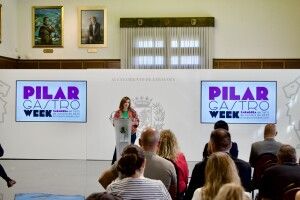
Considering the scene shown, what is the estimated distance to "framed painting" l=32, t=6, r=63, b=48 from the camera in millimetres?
19031

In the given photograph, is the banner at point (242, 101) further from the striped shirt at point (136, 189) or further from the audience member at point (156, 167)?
→ the striped shirt at point (136, 189)

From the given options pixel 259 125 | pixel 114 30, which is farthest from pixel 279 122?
pixel 114 30

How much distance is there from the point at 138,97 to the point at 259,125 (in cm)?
320

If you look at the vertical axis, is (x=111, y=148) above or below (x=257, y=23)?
below

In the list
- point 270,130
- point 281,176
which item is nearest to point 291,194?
point 281,176

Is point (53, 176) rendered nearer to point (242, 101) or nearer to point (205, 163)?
point (242, 101)

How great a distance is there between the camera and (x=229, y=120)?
13.3 meters

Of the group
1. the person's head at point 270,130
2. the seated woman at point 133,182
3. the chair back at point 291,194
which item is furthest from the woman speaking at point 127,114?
the seated woman at point 133,182

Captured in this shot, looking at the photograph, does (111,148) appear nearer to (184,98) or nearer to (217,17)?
(184,98)

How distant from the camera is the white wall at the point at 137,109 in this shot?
13289mm

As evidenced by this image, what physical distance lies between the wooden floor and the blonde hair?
5.04 meters

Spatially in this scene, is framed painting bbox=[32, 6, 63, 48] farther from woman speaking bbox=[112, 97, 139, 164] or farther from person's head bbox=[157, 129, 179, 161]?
person's head bbox=[157, 129, 179, 161]

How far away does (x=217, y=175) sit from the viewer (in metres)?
3.92

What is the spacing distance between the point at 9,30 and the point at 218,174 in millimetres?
15547
